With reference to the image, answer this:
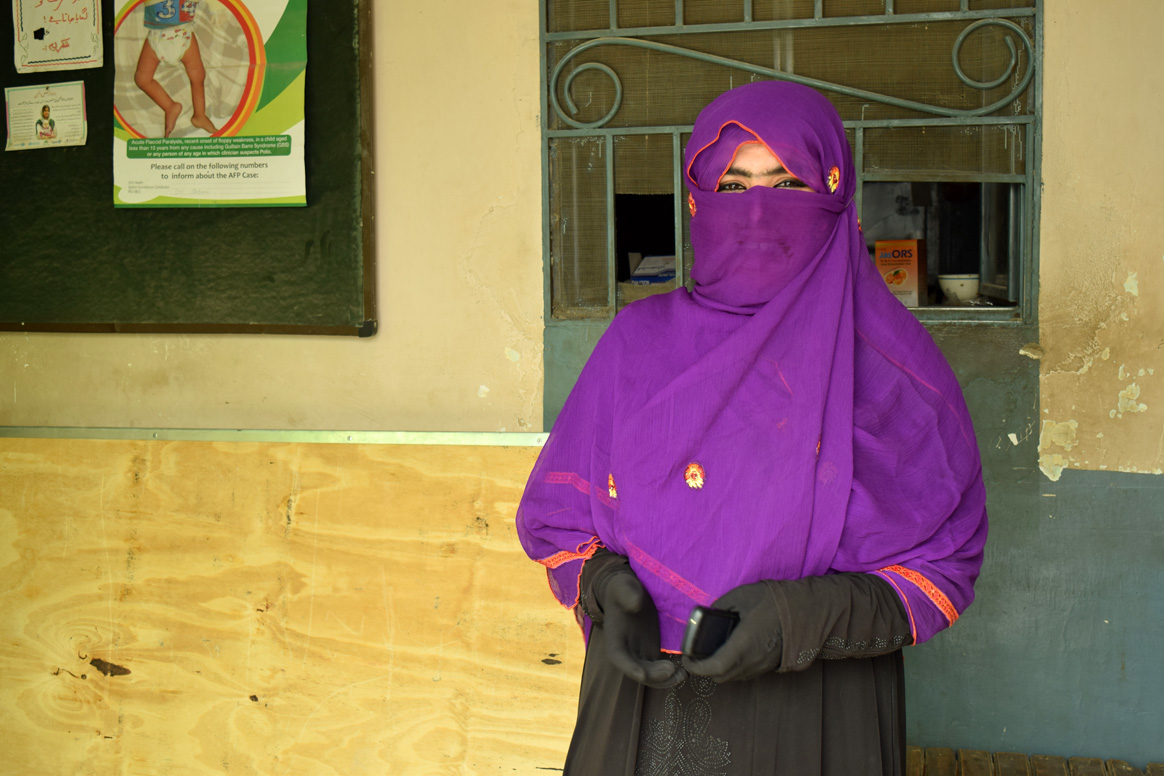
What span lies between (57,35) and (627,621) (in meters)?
2.49

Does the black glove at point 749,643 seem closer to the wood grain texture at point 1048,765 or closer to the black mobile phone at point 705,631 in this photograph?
the black mobile phone at point 705,631

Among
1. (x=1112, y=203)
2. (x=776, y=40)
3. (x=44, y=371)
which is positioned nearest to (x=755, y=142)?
(x=776, y=40)

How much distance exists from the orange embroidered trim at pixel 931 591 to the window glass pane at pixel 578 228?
4.37 feet

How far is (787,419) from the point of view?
4.13ft

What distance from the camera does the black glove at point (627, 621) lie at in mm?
1132

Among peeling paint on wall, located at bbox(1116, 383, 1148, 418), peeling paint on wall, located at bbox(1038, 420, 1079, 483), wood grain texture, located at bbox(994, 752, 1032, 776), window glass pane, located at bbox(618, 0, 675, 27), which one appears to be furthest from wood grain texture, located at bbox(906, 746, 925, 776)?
window glass pane, located at bbox(618, 0, 675, 27)

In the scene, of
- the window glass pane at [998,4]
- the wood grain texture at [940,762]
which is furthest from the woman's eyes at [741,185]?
the wood grain texture at [940,762]

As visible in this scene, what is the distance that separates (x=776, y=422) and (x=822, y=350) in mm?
116

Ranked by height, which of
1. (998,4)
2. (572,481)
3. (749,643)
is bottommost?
(749,643)

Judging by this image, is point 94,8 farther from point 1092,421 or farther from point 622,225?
point 1092,421

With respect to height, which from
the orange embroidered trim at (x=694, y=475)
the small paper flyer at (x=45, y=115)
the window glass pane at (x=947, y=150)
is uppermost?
the small paper flyer at (x=45, y=115)

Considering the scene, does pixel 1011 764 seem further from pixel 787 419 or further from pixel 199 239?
pixel 199 239

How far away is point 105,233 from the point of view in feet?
8.73

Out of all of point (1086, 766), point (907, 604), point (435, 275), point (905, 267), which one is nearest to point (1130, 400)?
point (905, 267)
